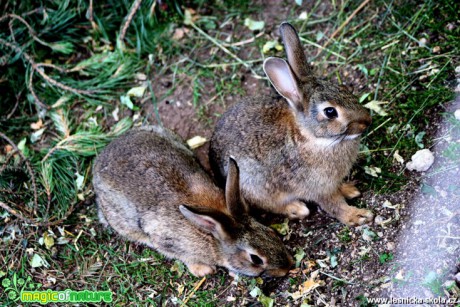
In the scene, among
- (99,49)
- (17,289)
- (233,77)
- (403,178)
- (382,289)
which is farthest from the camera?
(99,49)

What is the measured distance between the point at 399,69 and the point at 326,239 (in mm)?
1860

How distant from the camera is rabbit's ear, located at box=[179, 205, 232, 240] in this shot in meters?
4.37

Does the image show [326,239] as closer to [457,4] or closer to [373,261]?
[373,261]

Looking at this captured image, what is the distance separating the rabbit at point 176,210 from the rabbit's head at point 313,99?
0.86m

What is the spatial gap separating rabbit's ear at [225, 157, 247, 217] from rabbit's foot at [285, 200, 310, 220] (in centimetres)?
70

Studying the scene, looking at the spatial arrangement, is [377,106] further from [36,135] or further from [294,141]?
[36,135]

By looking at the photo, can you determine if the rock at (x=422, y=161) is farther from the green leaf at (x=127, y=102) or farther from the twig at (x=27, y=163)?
the twig at (x=27, y=163)

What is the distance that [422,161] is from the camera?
4.93 m

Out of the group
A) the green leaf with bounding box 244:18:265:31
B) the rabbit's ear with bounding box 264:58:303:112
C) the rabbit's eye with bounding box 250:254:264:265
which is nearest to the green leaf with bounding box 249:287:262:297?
the rabbit's eye with bounding box 250:254:264:265

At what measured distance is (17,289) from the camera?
5555 millimetres

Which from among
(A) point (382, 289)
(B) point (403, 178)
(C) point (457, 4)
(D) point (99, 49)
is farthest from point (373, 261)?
(D) point (99, 49)

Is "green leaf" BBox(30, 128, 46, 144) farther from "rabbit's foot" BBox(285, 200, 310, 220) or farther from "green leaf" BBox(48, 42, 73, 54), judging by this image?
"rabbit's foot" BBox(285, 200, 310, 220)

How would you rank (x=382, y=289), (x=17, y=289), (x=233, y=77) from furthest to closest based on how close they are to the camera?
1. (x=233, y=77)
2. (x=17, y=289)
3. (x=382, y=289)

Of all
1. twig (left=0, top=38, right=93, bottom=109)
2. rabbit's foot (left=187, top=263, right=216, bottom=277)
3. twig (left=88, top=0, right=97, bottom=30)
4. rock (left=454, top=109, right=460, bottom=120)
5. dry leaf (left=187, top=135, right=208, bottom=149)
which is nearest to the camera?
rock (left=454, top=109, right=460, bottom=120)
